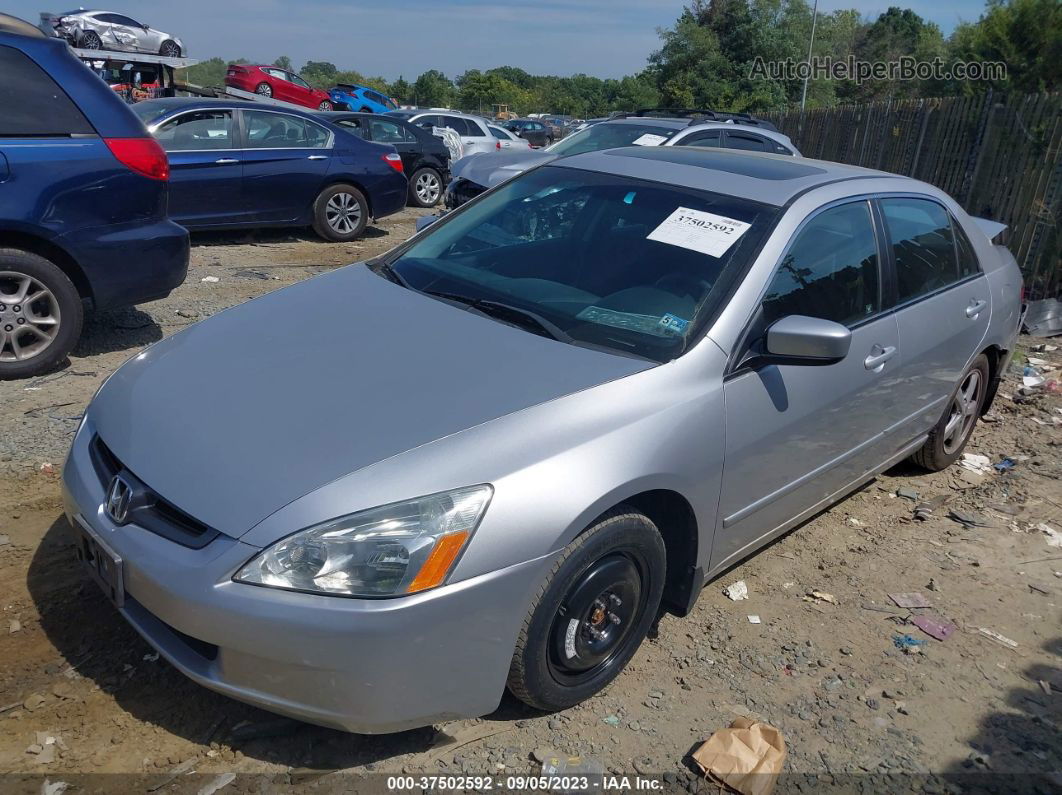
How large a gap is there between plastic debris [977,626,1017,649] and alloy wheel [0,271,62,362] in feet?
17.1

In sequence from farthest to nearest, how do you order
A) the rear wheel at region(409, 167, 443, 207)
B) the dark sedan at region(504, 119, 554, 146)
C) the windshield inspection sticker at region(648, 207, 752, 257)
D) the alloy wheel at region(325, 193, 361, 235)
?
the dark sedan at region(504, 119, 554, 146)
the rear wheel at region(409, 167, 443, 207)
the alloy wheel at region(325, 193, 361, 235)
the windshield inspection sticker at region(648, 207, 752, 257)

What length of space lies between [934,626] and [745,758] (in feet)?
4.79

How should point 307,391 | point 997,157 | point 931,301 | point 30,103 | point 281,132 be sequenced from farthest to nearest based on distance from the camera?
point 997,157, point 281,132, point 30,103, point 931,301, point 307,391

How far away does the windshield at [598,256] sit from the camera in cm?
319

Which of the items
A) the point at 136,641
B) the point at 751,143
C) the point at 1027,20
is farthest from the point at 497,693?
the point at 1027,20

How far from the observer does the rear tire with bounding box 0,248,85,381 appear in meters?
5.02

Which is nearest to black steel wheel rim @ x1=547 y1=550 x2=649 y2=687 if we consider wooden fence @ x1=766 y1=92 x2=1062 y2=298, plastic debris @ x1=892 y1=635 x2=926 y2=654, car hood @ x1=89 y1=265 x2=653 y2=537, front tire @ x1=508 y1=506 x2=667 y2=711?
front tire @ x1=508 y1=506 x2=667 y2=711

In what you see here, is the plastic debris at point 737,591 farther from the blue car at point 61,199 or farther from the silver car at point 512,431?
the blue car at point 61,199

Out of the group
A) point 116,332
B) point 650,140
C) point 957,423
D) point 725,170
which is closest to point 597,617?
point 725,170

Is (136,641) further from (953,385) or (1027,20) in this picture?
(1027,20)

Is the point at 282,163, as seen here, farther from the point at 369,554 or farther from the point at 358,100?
the point at 358,100

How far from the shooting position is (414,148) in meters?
13.6

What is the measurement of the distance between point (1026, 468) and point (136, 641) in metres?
5.19

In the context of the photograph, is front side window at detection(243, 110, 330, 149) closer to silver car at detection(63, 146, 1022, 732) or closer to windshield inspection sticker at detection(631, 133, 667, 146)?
windshield inspection sticker at detection(631, 133, 667, 146)
